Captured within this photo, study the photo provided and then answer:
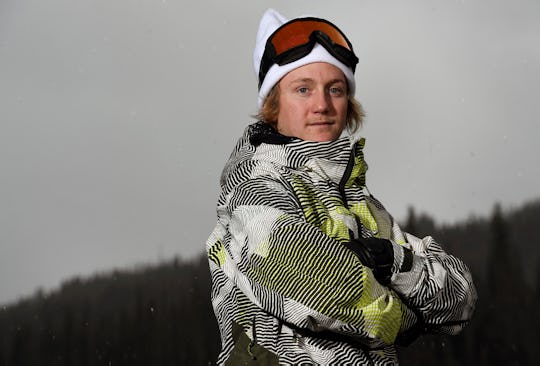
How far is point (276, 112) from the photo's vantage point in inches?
73.9

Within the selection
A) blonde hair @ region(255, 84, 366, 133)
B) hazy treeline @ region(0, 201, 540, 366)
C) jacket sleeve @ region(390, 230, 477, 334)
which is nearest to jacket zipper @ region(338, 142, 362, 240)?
jacket sleeve @ region(390, 230, 477, 334)

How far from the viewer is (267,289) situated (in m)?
1.52

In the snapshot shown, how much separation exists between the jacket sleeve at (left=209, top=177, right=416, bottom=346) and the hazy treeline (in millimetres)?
4938

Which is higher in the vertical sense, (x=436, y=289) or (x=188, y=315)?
(x=436, y=289)

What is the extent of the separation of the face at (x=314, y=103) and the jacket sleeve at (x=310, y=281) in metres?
0.26

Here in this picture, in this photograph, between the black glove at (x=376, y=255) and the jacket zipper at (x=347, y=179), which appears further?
the jacket zipper at (x=347, y=179)

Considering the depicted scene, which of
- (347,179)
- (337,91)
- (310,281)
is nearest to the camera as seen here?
(310,281)

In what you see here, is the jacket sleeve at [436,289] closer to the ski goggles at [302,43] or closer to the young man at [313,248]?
the young man at [313,248]

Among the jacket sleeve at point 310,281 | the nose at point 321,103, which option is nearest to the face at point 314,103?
the nose at point 321,103

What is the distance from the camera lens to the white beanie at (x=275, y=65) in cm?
183

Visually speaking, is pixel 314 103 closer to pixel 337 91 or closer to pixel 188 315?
pixel 337 91

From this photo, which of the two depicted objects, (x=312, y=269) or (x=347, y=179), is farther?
(x=347, y=179)

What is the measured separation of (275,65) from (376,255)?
1.67ft

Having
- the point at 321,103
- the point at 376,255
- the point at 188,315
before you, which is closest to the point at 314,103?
the point at 321,103
